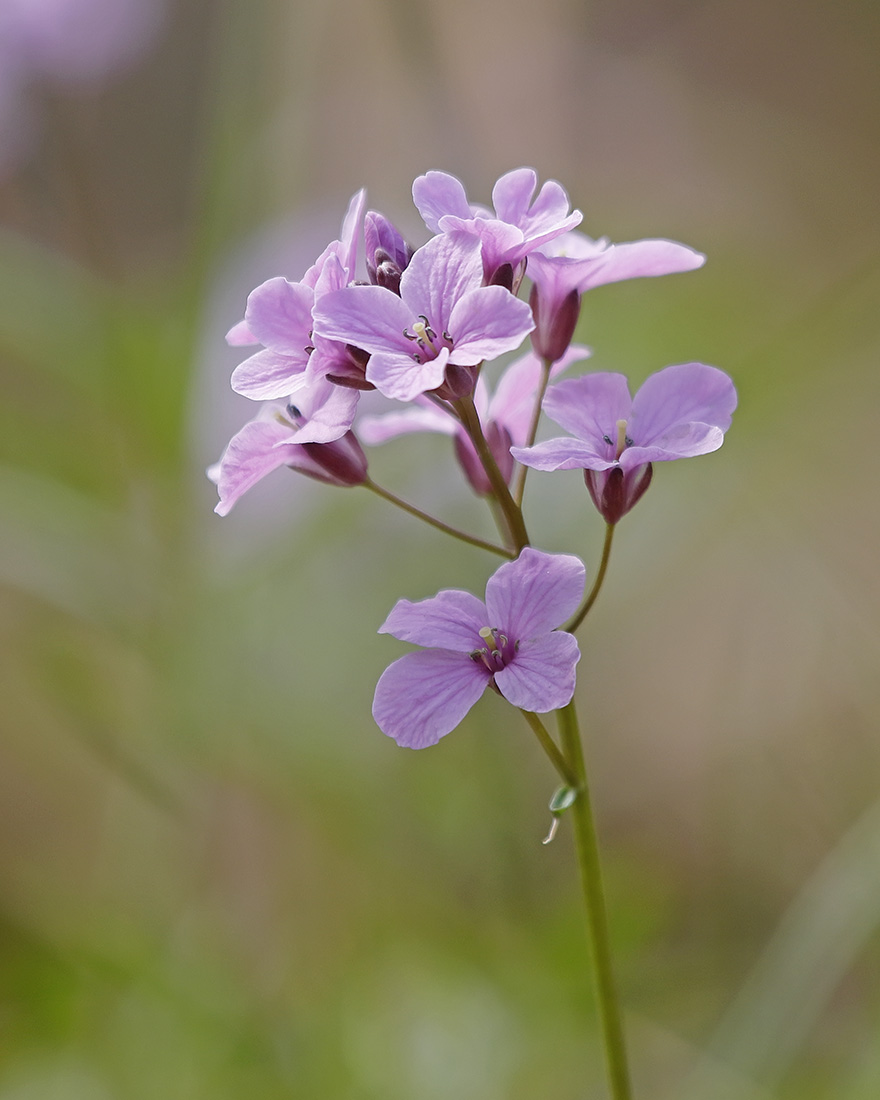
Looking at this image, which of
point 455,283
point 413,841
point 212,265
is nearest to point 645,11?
point 212,265

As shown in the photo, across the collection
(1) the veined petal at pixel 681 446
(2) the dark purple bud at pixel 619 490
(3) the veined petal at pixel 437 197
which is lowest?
(2) the dark purple bud at pixel 619 490

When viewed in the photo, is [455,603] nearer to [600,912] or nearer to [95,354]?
[600,912]

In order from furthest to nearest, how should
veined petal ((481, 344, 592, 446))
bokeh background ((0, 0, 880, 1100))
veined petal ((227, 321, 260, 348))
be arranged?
bokeh background ((0, 0, 880, 1100)), veined petal ((481, 344, 592, 446)), veined petal ((227, 321, 260, 348))

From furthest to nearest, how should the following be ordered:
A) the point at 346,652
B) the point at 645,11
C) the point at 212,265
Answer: the point at 645,11 < the point at 346,652 < the point at 212,265

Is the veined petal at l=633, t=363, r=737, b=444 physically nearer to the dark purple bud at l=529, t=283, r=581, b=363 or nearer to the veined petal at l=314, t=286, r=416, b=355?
the dark purple bud at l=529, t=283, r=581, b=363

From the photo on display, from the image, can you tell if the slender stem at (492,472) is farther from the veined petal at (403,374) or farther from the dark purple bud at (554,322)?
the dark purple bud at (554,322)

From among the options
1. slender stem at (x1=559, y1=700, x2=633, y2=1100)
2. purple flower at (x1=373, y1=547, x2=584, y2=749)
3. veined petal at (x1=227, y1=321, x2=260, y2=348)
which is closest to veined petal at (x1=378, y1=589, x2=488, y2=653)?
purple flower at (x1=373, y1=547, x2=584, y2=749)

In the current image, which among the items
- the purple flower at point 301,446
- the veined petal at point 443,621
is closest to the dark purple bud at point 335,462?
the purple flower at point 301,446
